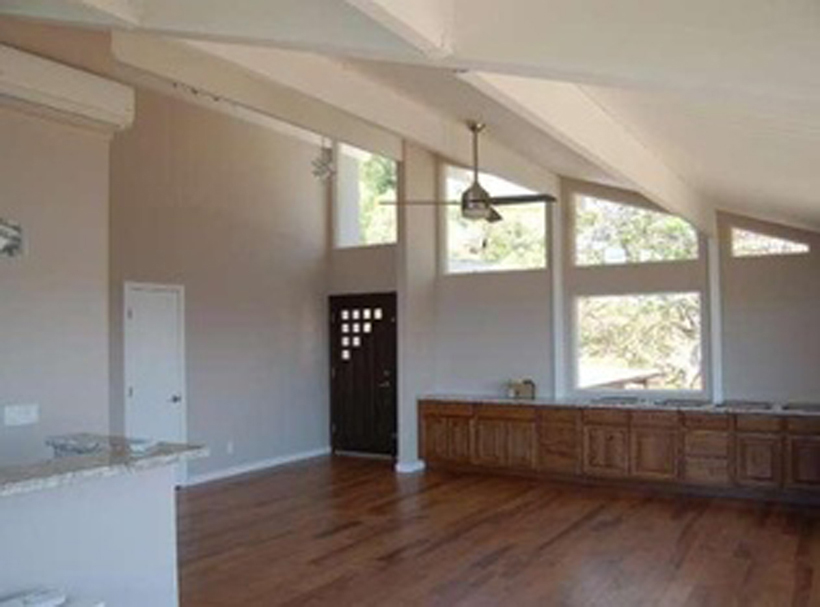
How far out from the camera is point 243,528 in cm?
586

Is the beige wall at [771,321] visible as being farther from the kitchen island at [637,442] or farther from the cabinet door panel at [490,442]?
the cabinet door panel at [490,442]

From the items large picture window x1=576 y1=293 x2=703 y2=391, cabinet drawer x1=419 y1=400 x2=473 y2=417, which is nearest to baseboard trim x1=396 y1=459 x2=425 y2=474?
cabinet drawer x1=419 y1=400 x2=473 y2=417

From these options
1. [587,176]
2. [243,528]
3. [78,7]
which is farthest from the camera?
[587,176]

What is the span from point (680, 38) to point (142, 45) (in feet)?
10.9

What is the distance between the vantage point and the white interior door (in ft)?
22.7

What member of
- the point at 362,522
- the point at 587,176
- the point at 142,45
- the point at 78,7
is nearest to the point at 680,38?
the point at 78,7

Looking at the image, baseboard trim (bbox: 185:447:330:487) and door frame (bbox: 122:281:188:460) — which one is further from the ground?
door frame (bbox: 122:281:188:460)

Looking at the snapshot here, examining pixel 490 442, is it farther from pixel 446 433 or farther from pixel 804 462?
pixel 804 462

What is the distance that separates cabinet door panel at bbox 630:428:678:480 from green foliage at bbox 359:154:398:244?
11.8 feet

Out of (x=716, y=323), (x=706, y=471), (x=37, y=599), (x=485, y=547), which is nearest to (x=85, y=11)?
(x=37, y=599)

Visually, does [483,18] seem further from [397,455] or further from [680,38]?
[397,455]

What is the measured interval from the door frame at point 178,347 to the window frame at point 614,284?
3.82 metres

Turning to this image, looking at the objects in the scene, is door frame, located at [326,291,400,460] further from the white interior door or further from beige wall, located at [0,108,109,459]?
beige wall, located at [0,108,109,459]

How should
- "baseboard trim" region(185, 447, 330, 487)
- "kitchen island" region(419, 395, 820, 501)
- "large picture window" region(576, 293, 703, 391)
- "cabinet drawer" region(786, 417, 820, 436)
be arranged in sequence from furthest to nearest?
"baseboard trim" region(185, 447, 330, 487) < "large picture window" region(576, 293, 703, 391) < "kitchen island" region(419, 395, 820, 501) < "cabinet drawer" region(786, 417, 820, 436)
